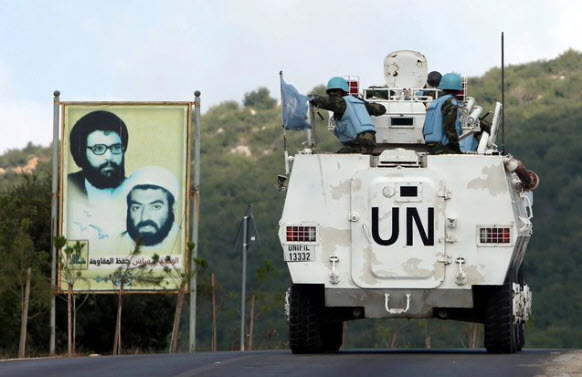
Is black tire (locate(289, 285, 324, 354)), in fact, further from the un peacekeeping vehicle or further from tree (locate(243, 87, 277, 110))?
tree (locate(243, 87, 277, 110))

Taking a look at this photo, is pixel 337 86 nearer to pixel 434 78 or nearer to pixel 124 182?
pixel 434 78

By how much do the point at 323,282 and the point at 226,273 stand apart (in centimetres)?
5098

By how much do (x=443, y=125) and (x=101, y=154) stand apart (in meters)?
15.4

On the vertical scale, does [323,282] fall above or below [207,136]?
below

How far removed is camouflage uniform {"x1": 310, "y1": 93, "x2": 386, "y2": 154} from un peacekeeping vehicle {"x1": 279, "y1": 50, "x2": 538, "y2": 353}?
804 mm

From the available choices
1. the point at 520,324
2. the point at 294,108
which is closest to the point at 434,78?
the point at 294,108

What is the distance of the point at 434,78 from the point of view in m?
24.5

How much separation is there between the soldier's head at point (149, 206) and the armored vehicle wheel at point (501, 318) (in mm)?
15496

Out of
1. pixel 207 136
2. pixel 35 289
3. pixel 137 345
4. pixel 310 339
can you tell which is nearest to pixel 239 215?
pixel 207 136

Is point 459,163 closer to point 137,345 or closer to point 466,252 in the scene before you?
point 466,252

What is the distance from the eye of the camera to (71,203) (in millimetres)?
36125

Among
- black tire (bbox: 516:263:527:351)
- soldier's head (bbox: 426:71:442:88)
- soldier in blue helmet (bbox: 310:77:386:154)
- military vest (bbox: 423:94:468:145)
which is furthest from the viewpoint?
soldier's head (bbox: 426:71:442:88)

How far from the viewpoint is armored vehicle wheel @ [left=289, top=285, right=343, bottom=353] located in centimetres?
2172

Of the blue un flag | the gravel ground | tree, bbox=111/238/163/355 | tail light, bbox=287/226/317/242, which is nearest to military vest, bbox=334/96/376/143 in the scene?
the blue un flag
